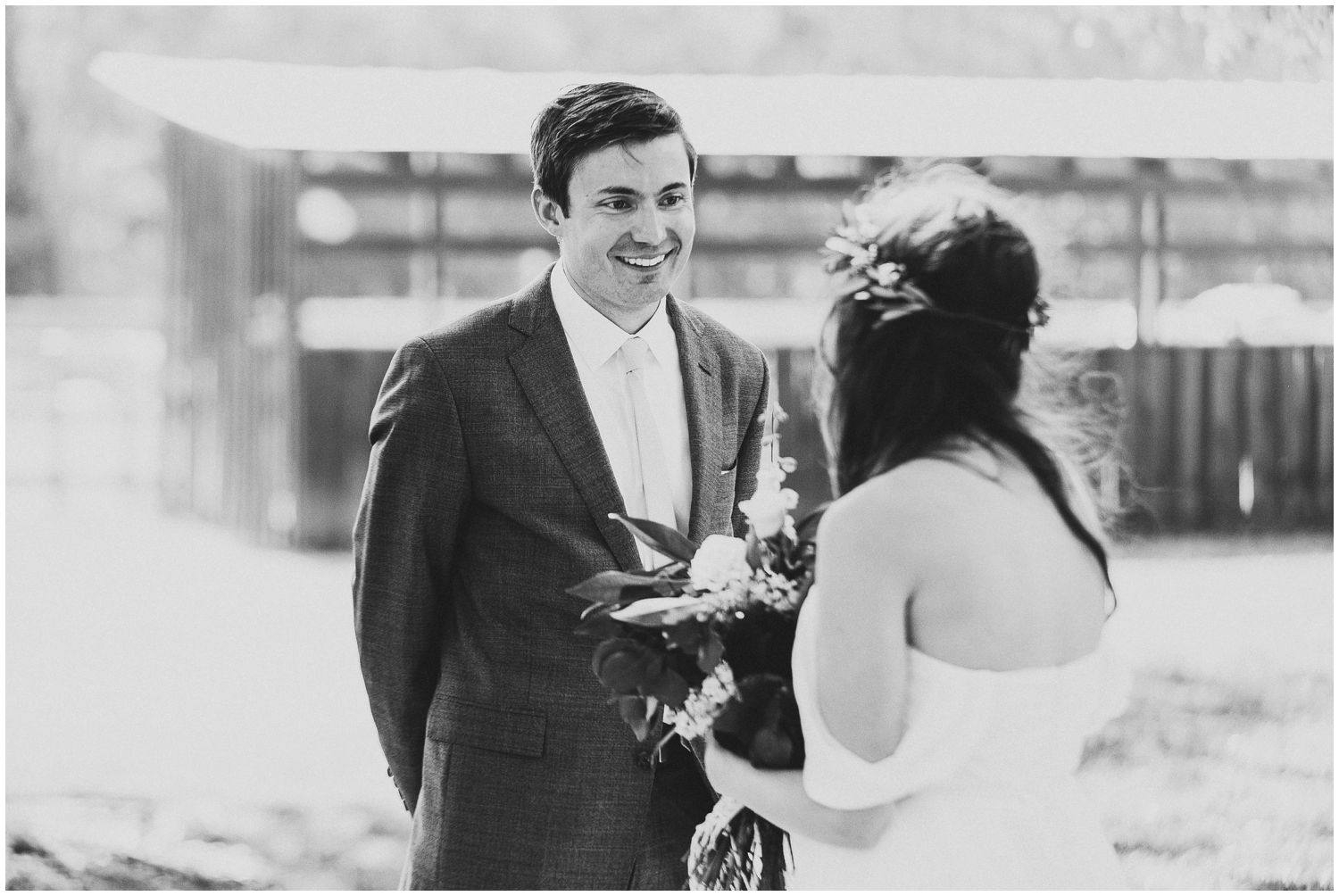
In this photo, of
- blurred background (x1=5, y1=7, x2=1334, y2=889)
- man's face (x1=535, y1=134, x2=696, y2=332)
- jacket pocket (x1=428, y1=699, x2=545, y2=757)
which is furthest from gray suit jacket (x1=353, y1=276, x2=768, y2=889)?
blurred background (x1=5, y1=7, x2=1334, y2=889)

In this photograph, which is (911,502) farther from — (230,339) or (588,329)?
(230,339)

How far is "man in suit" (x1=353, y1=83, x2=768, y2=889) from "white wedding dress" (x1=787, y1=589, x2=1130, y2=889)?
610 millimetres

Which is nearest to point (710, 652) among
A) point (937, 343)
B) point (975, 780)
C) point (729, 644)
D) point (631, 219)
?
point (729, 644)

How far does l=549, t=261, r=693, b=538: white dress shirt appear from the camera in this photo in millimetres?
2816

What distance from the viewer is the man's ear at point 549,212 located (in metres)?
2.82

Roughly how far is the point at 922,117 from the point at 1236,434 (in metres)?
3.63

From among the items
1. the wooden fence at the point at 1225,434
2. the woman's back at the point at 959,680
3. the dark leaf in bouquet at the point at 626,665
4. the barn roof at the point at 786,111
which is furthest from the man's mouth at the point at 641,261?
the wooden fence at the point at 1225,434

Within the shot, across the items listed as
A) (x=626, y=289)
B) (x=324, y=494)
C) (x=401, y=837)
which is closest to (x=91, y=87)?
(x=324, y=494)

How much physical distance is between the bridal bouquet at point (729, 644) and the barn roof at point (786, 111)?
9354mm

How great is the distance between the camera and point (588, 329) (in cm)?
285

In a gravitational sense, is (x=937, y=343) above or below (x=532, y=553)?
above

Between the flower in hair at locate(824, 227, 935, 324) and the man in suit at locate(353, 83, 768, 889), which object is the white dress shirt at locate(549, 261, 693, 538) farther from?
the flower in hair at locate(824, 227, 935, 324)

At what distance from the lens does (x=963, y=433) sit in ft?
6.62

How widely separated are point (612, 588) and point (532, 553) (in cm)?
33
